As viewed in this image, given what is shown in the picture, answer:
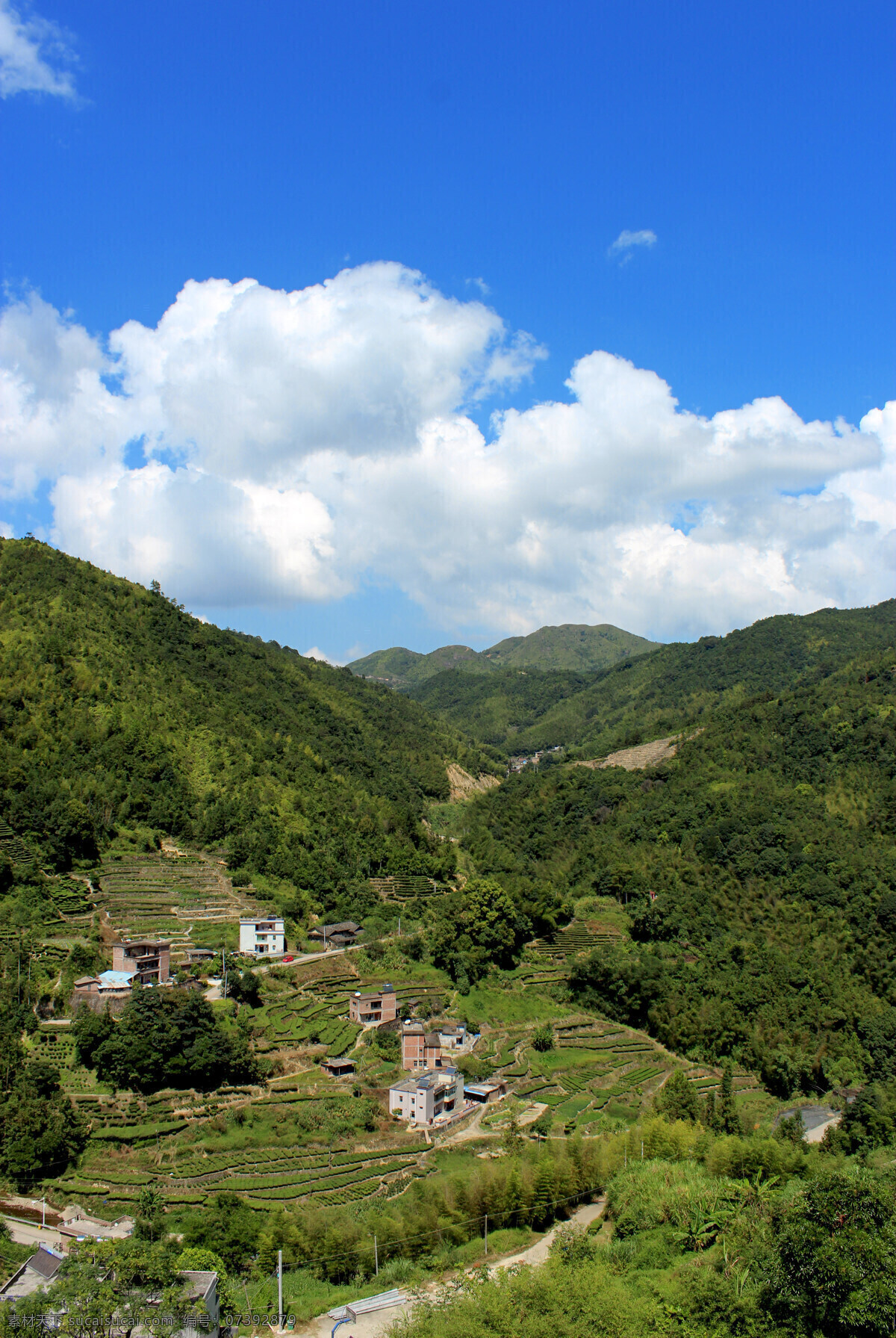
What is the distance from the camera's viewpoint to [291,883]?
49344 mm

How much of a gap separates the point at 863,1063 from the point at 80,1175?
32476mm

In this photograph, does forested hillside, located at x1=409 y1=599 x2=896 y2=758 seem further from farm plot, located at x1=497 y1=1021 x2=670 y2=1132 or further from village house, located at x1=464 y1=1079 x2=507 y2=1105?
village house, located at x1=464 y1=1079 x2=507 y2=1105

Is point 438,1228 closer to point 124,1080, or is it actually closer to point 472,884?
point 124,1080

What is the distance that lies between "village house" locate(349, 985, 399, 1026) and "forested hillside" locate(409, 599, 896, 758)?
58689mm

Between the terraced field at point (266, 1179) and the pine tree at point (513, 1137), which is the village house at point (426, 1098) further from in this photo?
the terraced field at point (266, 1179)

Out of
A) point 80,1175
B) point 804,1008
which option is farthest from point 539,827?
point 80,1175

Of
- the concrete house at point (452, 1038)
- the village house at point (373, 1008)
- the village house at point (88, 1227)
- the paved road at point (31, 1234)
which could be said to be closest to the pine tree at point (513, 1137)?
the concrete house at point (452, 1038)

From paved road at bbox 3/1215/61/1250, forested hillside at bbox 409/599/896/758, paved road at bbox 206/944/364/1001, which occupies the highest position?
forested hillside at bbox 409/599/896/758

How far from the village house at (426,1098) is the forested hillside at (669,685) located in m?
62.1

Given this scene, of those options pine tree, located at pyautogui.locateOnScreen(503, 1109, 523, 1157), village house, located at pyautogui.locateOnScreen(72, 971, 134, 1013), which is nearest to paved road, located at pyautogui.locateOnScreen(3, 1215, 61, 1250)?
village house, located at pyautogui.locateOnScreen(72, 971, 134, 1013)

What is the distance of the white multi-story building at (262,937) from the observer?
130 ft

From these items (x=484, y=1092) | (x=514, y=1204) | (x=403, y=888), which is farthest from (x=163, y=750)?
(x=514, y=1204)

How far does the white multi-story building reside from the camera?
130 feet

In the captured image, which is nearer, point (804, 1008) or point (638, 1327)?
point (638, 1327)
